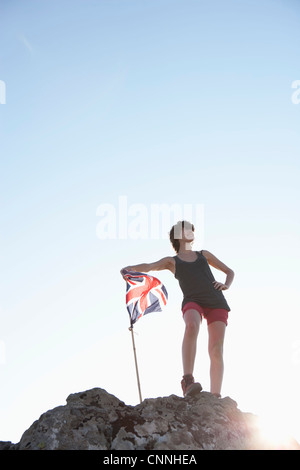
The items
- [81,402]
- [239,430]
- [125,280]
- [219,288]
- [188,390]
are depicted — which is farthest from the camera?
→ [125,280]

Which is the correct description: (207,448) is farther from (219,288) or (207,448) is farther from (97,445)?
(219,288)

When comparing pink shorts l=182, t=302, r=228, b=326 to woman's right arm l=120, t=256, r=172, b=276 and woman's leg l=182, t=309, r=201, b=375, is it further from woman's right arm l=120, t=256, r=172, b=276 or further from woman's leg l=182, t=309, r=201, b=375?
woman's right arm l=120, t=256, r=172, b=276

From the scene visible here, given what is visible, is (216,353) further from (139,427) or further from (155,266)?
(139,427)

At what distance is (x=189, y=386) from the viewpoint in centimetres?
489

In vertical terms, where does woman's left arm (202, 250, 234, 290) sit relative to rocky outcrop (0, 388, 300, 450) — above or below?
above

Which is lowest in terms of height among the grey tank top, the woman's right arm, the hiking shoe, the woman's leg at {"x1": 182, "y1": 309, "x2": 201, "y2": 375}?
the hiking shoe

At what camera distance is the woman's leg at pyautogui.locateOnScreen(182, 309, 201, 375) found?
533cm

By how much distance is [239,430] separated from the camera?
3830 mm

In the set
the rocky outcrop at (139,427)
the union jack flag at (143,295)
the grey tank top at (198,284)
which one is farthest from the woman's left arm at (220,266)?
the rocky outcrop at (139,427)

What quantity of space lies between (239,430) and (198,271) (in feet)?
9.38

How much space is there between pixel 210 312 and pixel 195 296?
0.31 m

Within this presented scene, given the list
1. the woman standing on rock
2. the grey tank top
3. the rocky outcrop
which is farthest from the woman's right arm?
the rocky outcrop

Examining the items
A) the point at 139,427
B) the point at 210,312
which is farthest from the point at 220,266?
the point at 139,427
